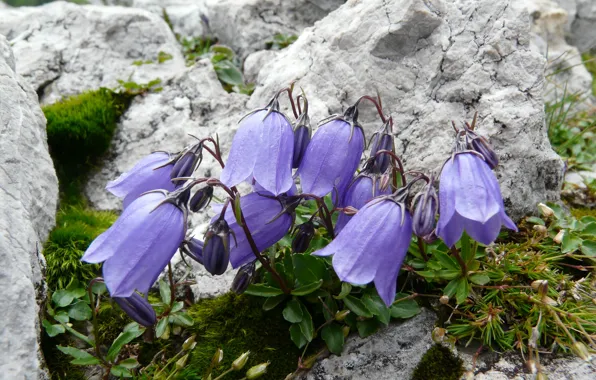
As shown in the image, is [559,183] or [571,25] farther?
[571,25]

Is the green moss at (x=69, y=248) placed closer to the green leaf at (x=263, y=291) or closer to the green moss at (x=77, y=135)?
the green moss at (x=77, y=135)

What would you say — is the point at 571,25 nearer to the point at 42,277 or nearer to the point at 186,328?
the point at 186,328

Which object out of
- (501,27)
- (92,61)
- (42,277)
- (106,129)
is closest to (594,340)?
(501,27)

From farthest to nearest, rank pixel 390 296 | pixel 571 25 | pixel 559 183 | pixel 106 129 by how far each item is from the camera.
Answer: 1. pixel 571 25
2. pixel 106 129
3. pixel 559 183
4. pixel 390 296

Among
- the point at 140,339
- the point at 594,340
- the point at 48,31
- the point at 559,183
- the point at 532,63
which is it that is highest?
the point at 532,63

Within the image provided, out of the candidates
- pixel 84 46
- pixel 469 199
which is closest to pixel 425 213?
pixel 469 199
